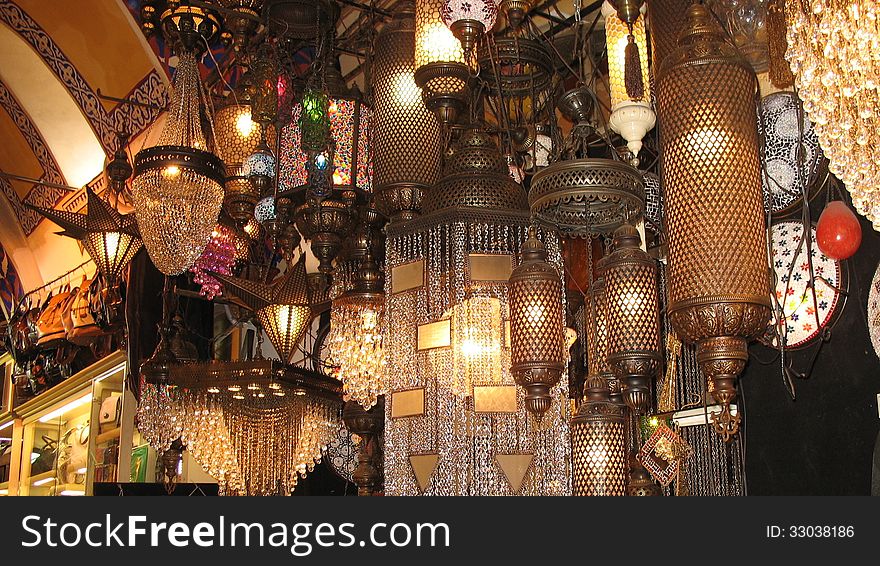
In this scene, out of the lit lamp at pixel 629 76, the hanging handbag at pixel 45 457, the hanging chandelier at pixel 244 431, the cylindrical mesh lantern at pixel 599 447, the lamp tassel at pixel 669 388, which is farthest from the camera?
the hanging handbag at pixel 45 457

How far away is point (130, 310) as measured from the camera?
677 centimetres

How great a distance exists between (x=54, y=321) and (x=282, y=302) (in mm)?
4172

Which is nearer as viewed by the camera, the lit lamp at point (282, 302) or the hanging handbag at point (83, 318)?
the lit lamp at point (282, 302)

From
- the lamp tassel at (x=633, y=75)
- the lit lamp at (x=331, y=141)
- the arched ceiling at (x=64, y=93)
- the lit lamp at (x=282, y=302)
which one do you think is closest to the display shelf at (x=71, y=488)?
the arched ceiling at (x=64, y=93)

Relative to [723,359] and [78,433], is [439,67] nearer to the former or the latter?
[723,359]

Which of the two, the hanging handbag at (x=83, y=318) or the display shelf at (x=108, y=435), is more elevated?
the hanging handbag at (x=83, y=318)

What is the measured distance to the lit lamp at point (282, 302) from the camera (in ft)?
14.9

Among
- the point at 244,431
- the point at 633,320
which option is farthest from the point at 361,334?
the point at 633,320

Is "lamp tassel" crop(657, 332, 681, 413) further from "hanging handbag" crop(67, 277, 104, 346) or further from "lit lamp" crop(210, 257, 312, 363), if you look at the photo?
"hanging handbag" crop(67, 277, 104, 346)

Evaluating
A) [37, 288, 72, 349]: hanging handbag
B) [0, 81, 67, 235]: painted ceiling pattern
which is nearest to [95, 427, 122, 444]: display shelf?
[37, 288, 72, 349]: hanging handbag

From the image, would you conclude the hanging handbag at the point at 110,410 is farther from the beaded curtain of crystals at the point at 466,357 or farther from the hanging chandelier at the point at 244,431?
the beaded curtain of crystals at the point at 466,357

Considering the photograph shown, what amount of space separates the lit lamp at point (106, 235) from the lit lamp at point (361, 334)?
1.26 meters

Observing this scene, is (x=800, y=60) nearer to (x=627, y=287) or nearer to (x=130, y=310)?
(x=627, y=287)

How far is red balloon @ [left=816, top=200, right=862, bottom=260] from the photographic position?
2.86 meters
